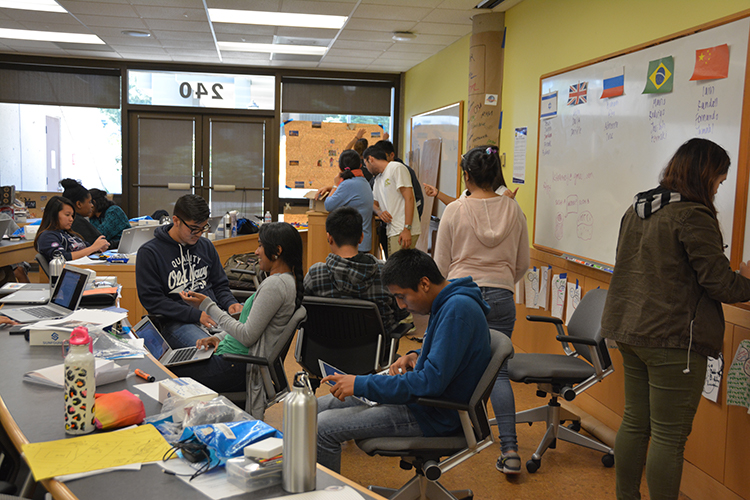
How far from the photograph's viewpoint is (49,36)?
6445 millimetres

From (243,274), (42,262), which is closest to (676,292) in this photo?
(243,274)

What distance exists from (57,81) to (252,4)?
169 inches

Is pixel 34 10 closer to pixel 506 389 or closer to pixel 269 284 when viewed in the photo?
pixel 269 284

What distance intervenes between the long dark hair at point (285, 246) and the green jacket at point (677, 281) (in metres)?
1.31

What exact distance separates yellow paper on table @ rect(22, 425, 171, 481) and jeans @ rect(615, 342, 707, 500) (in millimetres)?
1598

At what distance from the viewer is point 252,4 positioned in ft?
15.9

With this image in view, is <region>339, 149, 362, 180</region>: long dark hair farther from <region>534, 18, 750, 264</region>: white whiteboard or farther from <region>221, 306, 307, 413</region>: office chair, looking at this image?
<region>221, 306, 307, 413</region>: office chair

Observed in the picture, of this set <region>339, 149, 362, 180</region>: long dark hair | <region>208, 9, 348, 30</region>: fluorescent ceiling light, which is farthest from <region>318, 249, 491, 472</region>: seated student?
<region>208, 9, 348, 30</region>: fluorescent ceiling light

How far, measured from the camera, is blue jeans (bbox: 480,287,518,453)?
A: 2654 mm

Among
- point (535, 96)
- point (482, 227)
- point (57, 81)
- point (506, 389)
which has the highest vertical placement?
point (57, 81)

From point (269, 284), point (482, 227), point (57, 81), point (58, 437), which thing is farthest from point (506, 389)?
point (57, 81)

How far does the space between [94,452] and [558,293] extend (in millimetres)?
3029

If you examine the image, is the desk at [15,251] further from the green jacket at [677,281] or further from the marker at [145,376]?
the green jacket at [677,281]

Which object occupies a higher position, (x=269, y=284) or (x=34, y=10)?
(x=34, y=10)
